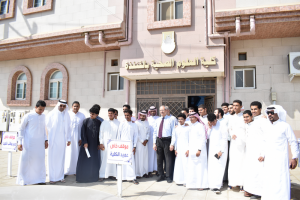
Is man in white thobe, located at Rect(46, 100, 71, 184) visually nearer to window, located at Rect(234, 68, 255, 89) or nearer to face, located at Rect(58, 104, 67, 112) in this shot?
face, located at Rect(58, 104, 67, 112)

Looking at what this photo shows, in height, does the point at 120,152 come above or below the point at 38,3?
below

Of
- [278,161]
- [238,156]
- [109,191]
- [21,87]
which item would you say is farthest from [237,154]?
[21,87]

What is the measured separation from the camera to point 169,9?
783cm

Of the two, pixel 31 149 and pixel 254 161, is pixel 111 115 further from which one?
pixel 254 161

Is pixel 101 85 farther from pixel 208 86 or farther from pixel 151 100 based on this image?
pixel 208 86

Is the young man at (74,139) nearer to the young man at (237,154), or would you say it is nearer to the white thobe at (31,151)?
the white thobe at (31,151)

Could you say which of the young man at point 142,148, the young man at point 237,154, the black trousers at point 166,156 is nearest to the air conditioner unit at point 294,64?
the young man at point 237,154

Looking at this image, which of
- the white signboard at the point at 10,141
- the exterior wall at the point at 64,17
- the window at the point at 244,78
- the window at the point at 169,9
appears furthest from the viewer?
the exterior wall at the point at 64,17

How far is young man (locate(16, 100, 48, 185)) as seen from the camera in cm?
443

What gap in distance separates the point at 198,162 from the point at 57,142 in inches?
125

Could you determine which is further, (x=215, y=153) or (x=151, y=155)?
(x=151, y=155)

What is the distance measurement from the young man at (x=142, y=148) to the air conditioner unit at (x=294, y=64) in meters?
4.90

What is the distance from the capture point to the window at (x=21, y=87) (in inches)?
418

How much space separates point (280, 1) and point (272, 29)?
79 cm
